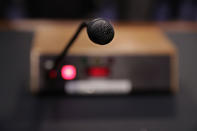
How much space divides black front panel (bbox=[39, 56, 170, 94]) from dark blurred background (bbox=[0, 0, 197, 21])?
0.32 m

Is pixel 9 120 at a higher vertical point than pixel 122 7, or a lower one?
lower

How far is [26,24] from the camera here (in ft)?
2.93

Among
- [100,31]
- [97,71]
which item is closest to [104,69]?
[97,71]

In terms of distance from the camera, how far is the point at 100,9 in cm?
103

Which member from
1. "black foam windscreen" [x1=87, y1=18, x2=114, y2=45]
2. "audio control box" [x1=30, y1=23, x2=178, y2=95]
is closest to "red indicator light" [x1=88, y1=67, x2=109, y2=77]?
"audio control box" [x1=30, y1=23, x2=178, y2=95]

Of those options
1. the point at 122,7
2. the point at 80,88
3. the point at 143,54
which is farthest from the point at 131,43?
the point at 122,7

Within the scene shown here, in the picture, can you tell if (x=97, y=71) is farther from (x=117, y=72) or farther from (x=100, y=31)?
(x=100, y=31)

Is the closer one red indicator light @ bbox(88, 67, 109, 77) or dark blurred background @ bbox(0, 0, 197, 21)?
red indicator light @ bbox(88, 67, 109, 77)

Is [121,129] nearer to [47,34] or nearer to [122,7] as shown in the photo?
[47,34]

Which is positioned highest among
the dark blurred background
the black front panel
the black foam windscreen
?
the dark blurred background

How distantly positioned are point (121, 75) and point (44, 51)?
206mm

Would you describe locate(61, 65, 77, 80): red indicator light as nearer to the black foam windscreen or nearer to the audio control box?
the audio control box

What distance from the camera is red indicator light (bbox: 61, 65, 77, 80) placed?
710 millimetres

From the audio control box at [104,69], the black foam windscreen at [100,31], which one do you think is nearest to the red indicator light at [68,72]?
the audio control box at [104,69]
